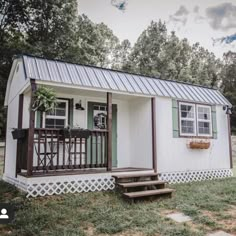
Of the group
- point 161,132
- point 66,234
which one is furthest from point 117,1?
point 66,234

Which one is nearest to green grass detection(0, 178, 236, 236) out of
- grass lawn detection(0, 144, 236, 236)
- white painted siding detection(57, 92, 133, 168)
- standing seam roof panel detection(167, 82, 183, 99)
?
grass lawn detection(0, 144, 236, 236)

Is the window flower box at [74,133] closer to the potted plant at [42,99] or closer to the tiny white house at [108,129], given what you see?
the tiny white house at [108,129]

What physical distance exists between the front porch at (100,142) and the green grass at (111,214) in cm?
76

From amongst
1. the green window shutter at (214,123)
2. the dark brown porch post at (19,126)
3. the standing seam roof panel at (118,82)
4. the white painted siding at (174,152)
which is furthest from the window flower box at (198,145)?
the dark brown porch post at (19,126)

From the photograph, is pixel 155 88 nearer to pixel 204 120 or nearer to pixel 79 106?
pixel 204 120

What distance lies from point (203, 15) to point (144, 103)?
3.61m

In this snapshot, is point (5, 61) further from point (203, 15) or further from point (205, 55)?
point (205, 55)

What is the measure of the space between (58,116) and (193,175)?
454 cm

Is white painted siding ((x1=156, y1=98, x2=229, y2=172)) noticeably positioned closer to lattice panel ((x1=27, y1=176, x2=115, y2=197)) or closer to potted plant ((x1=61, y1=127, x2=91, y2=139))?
lattice panel ((x1=27, y1=176, x2=115, y2=197))

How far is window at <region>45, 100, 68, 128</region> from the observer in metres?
6.59

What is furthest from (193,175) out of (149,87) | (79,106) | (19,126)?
(19,126)

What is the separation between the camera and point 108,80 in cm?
662

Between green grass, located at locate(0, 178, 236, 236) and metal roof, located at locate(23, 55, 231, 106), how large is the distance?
2.67 m

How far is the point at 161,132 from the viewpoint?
7184 mm
